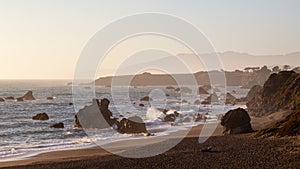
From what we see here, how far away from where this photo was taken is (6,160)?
33.5 metres

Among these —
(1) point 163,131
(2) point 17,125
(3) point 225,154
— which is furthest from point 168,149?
(2) point 17,125

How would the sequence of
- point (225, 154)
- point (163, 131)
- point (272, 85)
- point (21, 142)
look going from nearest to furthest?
point (225, 154) < point (21, 142) < point (163, 131) < point (272, 85)

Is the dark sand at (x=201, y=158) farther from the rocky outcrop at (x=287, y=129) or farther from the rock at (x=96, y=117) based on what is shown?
the rock at (x=96, y=117)

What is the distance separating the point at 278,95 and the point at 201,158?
4212cm

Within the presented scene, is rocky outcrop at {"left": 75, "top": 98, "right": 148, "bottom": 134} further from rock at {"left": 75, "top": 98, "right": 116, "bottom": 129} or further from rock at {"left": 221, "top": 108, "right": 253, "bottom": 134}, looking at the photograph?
rock at {"left": 221, "top": 108, "right": 253, "bottom": 134}

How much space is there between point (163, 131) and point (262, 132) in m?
18.1

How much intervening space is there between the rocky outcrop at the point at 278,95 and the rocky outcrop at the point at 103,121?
23105 mm

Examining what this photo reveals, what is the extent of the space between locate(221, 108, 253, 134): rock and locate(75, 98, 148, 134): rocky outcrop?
1222cm

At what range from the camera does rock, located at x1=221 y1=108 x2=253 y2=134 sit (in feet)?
146

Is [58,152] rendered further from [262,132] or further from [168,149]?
[262,132]

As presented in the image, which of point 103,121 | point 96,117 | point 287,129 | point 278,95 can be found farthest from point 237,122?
point 96,117

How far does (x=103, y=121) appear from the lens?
60344 millimetres

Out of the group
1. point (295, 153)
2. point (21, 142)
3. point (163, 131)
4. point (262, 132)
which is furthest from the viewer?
point (163, 131)

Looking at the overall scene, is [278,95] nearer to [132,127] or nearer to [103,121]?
[132,127]
